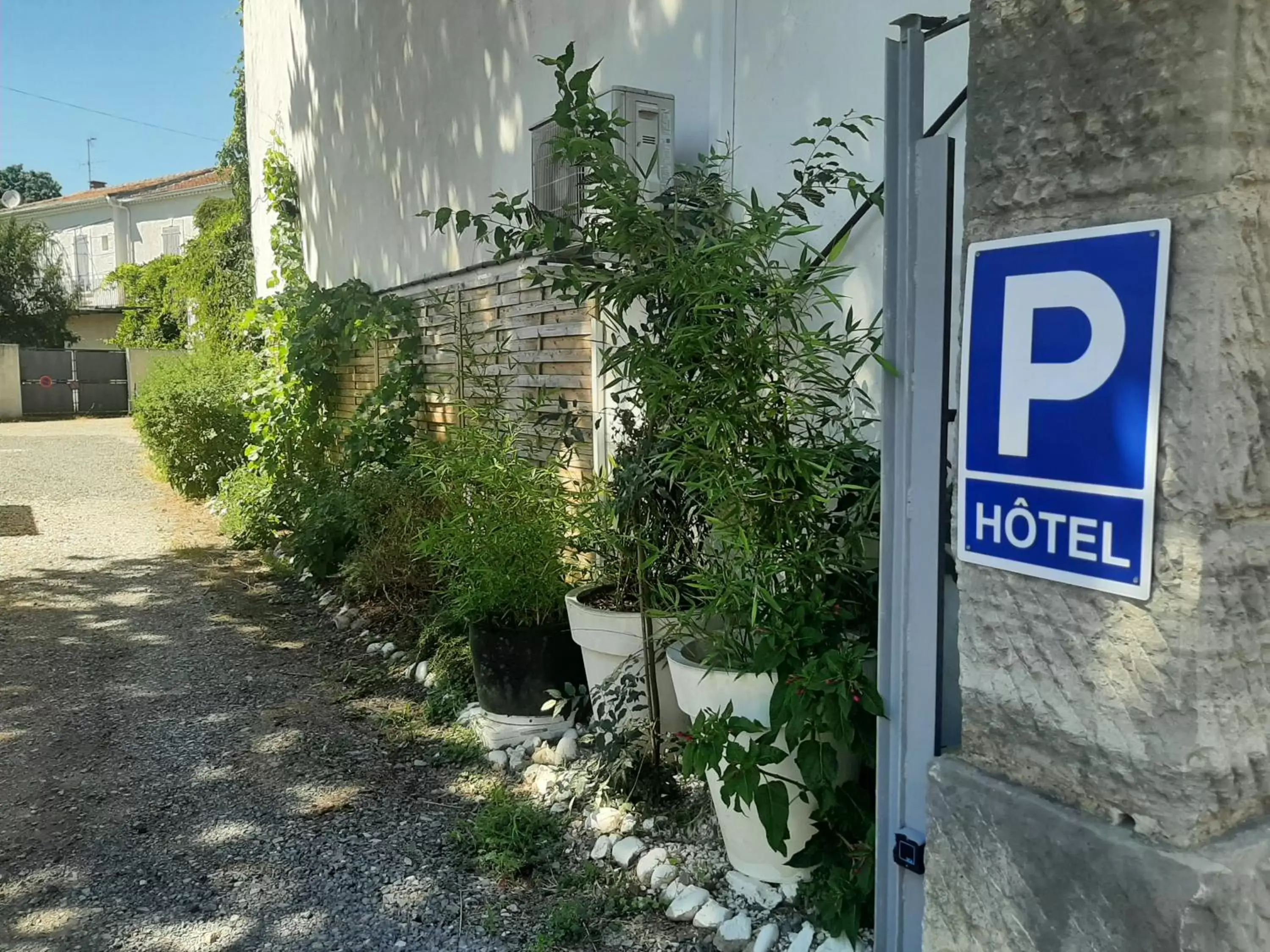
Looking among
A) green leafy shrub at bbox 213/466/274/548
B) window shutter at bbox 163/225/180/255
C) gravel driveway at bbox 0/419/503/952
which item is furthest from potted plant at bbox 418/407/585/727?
window shutter at bbox 163/225/180/255

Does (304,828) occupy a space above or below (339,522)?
below

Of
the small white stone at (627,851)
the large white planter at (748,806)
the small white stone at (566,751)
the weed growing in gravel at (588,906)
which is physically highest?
A: the large white planter at (748,806)

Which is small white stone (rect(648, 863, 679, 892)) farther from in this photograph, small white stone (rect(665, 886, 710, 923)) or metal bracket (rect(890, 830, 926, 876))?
metal bracket (rect(890, 830, 926, 876))

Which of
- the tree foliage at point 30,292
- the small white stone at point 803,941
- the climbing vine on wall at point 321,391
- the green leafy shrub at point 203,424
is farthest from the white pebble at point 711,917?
the tree foliage at point 30,292

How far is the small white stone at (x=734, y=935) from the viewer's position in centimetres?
265

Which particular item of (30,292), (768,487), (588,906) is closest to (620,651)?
(588,906)

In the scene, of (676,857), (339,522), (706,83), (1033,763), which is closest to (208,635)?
(339,522)

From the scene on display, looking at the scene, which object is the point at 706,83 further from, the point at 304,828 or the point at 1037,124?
the point at 304,828

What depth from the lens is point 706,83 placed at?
392 cm

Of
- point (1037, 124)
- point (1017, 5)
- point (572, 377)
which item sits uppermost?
point (1017, 5)

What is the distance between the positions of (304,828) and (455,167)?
4.40 meters

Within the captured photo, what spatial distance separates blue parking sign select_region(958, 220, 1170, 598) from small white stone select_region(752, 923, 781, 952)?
1.41m

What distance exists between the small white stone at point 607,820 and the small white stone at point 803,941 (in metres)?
0.81

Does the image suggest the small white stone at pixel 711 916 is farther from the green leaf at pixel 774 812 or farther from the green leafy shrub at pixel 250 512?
the green leafy shrub at pixel 250 512
